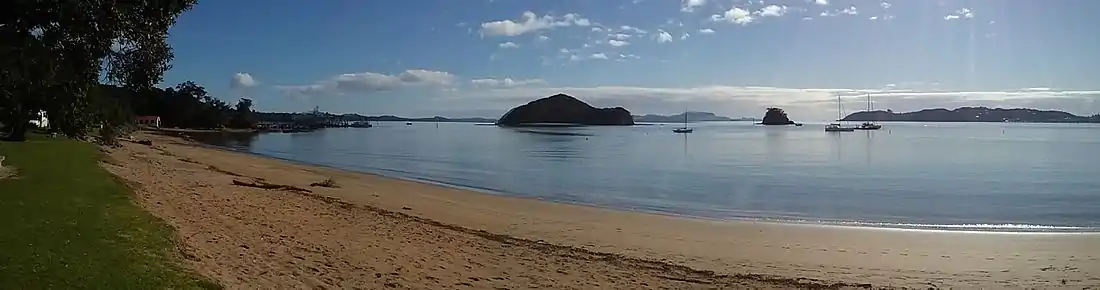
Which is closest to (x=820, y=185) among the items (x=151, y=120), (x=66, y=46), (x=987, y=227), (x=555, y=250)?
(x=987, y=227)

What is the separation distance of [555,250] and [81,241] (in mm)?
7470

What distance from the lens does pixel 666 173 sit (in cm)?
4209

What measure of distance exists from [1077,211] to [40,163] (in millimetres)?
28557

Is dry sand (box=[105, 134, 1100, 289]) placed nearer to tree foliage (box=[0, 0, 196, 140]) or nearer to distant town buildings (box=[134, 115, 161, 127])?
tree foliage (box=[0, 0, 196, 140])

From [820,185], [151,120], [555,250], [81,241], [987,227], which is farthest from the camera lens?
[151,120]

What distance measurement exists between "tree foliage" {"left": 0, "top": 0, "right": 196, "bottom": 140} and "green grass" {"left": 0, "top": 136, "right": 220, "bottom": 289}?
3.92 feet

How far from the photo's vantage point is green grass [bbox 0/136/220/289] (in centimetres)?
688

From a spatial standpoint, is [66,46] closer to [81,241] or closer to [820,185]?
[81,241]

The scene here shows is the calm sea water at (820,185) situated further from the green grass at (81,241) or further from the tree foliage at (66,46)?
the tree foliage at (66,46)

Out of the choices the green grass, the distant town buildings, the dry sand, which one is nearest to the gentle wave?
the dry sand

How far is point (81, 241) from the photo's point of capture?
28.0 ft

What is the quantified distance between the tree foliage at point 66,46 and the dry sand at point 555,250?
2128 mm

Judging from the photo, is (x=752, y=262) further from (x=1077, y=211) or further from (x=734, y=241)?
Result: (x=1077, y=211)

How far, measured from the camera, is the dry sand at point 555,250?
10422mm
